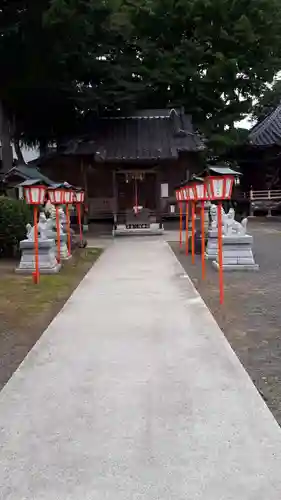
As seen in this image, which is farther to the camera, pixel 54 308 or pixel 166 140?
pixel 166 140

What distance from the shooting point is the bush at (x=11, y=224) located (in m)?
14.3

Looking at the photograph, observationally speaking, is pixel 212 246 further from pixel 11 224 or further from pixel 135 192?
pixel 135 192

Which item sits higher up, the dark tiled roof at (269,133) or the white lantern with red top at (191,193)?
the dark tiled roof at (269,133)

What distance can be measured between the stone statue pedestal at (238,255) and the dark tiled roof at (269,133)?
1991 centimetres

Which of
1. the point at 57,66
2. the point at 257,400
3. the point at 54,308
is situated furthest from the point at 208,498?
the point at 57,66

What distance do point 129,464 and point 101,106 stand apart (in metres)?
26.7

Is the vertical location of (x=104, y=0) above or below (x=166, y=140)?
above

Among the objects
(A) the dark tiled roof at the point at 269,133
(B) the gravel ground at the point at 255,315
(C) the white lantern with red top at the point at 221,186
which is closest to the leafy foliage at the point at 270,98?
(A) the dark tiled roof at the point at 269,133

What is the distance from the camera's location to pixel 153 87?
30.0m

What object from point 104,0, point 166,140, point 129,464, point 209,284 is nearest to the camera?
point 129,464

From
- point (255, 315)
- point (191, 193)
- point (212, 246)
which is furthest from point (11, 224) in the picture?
point (255, 315)

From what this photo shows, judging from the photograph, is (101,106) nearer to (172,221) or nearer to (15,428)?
(172,221)

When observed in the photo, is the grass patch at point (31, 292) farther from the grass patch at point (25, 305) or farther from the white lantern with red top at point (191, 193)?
the white lantern with red top at point (191, 193)

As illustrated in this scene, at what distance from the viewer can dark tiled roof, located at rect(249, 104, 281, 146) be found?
1239 inches
